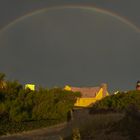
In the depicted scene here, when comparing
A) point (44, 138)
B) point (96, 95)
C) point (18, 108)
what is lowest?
point (44, 138)

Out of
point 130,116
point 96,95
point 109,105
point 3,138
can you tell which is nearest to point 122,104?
point 109,105

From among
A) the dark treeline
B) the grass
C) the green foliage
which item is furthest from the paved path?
the green foliage

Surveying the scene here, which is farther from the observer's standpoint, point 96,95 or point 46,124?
point 96,95

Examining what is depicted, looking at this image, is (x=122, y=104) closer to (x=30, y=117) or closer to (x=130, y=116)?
(x=30, y=117)

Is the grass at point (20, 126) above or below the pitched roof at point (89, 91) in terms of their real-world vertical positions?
below

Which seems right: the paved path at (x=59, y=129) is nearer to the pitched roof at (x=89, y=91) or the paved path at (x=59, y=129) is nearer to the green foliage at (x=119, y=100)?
the green foliage at (x=119, y=100)

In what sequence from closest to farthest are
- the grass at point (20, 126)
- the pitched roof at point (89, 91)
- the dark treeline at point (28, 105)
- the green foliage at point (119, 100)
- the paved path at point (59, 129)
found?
1. the paved path at point (59, 129)
2. the grass at point (20, 126)
3. the dark treeline at point (28, 105)
4. the green foliage at point (119, 100)
5. the pitched roof at point (89, 91)

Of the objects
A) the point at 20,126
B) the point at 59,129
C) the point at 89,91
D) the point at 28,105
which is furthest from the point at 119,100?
the point at 89,91

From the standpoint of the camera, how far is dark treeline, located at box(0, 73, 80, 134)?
1628 inches

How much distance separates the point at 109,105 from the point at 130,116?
2146 cm

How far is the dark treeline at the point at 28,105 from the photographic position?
136 ft

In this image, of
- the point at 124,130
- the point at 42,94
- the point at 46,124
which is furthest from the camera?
the point at 42,94

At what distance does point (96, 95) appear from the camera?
8419cm

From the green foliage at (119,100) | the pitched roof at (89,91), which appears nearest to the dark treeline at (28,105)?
the green foliage at (119,100)
